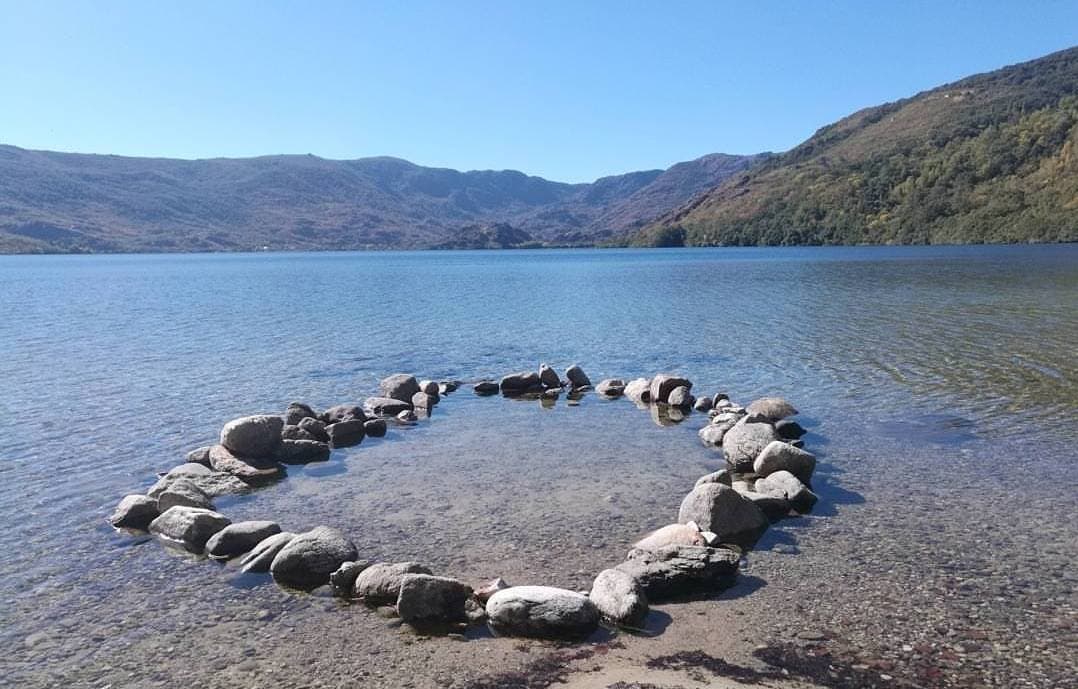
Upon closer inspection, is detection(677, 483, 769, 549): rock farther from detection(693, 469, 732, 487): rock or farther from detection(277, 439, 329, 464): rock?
detection(277, 439, 329, 464): rock

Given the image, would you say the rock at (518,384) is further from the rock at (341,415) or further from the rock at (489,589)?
the rock at (489,589)

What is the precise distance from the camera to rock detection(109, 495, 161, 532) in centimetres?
1700

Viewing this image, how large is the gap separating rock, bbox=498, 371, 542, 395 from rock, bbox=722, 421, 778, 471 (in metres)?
12.5

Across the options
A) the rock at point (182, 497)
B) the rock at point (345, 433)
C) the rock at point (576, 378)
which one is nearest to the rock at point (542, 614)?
the rock at point (182, 497)

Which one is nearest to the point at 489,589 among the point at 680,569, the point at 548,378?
the point at 680,569

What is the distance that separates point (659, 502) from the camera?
18531mm

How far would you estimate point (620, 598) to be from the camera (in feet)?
40.7

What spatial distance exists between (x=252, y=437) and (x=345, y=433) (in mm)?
3630

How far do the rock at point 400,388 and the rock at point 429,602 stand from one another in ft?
60.0

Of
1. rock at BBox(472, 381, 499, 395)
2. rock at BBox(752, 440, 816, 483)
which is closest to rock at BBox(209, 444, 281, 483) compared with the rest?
rock at BBox(472, 381, 499, 395)

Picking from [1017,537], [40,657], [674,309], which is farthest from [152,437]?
[674,309]

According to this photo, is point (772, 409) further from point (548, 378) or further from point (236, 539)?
point (236, 539)

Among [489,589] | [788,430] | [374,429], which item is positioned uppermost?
[489,589]

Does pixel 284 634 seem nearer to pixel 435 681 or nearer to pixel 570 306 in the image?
pixel 435 681
